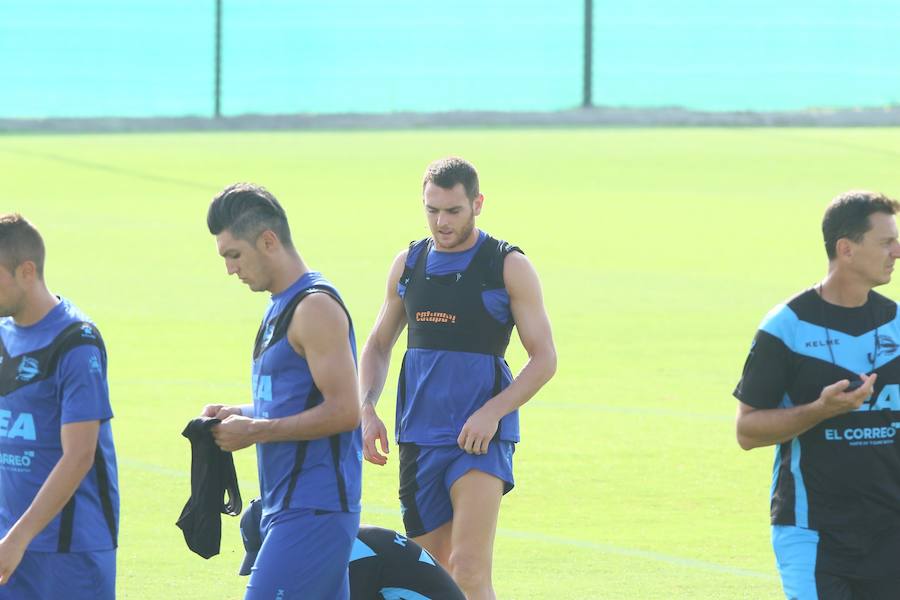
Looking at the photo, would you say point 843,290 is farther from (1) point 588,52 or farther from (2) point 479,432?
(1) point 588,52

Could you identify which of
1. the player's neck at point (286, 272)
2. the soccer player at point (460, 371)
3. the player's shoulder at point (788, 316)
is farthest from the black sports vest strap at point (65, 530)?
the player's shoulder at point (788, 316)

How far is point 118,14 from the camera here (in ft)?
115

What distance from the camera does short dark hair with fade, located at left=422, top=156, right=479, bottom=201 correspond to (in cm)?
751

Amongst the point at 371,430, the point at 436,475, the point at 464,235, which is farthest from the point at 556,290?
the point at 436,475

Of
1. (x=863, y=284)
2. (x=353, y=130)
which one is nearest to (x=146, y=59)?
(x=353, y=130)

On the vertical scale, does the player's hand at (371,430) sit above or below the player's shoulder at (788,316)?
below

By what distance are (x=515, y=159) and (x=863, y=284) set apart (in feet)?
75.6

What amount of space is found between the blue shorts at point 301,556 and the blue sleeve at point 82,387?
72 cm

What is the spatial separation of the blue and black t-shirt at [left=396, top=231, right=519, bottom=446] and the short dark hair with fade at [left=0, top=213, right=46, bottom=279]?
2133 mm

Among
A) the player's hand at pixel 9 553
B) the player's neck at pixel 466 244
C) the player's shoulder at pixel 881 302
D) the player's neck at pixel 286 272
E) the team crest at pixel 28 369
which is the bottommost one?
the player's hand at pixel 9 553

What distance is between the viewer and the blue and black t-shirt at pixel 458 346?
299 inches

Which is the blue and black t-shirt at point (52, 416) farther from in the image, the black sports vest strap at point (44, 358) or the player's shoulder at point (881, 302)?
the player's shoulder at point (881, 302)

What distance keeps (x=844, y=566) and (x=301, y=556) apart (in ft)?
6.31

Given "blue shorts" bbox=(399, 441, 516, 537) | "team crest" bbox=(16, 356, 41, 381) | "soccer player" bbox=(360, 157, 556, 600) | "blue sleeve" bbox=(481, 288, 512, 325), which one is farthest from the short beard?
"team crest" bbox=(16, 356, 41, 381)
